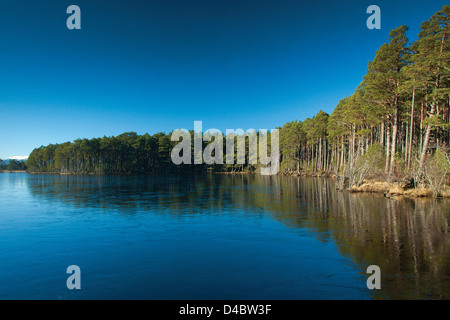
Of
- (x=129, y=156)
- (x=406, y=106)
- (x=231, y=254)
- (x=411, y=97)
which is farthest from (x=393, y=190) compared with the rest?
(x=129, y=156)

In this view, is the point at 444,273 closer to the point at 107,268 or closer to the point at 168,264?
the point at 168,264

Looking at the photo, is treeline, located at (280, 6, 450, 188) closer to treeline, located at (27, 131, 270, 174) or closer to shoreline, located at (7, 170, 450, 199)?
shoreline, located at (7, 170, 450, 199)

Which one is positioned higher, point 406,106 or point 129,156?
point 406,106

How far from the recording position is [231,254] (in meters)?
12.3

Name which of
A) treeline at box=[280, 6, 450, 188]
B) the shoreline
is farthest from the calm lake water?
treeline at box=[280, 6, 450, 188]

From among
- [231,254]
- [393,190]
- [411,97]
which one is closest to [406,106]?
[411,97]

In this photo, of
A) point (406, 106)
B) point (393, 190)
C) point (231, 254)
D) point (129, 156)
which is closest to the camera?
point (231, 254)

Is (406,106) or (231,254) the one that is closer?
(231,254)

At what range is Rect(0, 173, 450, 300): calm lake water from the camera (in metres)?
8.68

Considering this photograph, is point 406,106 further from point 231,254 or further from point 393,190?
point 231,254

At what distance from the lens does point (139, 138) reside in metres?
127

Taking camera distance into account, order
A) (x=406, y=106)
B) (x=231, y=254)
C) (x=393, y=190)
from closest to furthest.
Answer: (x=231, y=254) → (x=393, y=190) → (x=406, y=106)

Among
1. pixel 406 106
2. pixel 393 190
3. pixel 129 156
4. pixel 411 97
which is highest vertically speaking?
pixel 411 97
